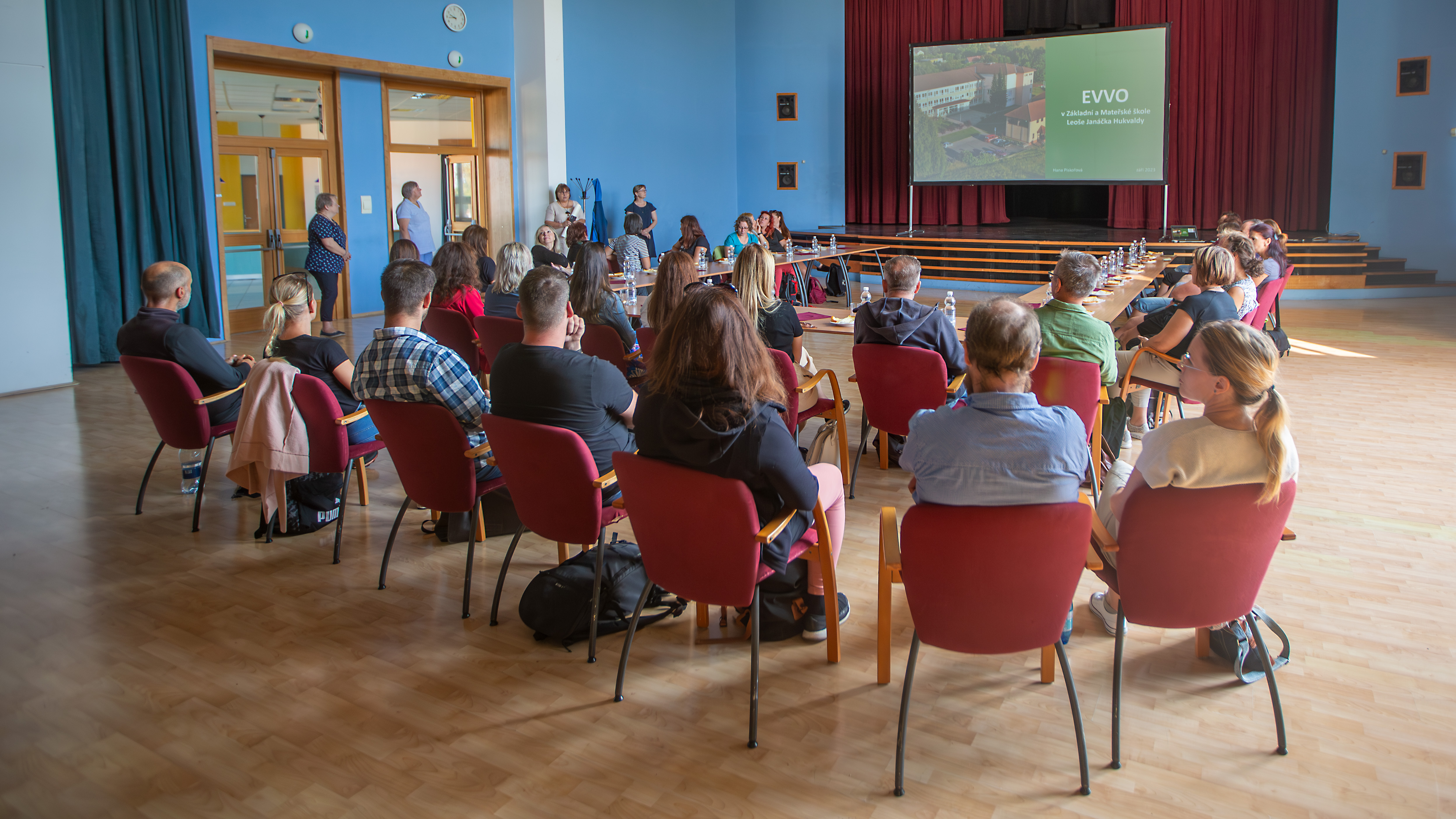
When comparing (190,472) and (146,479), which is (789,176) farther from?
(146,479)

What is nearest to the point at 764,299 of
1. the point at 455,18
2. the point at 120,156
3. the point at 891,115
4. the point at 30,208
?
the point at 30,208

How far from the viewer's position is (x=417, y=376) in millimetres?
3434

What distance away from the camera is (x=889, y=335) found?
425 centimetres

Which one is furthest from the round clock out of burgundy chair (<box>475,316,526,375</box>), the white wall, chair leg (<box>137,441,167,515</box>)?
chair leg (<box>137,441,167,515</box>)

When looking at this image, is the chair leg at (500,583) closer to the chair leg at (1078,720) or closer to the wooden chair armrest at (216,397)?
the wooden chair armrest at (216,397)

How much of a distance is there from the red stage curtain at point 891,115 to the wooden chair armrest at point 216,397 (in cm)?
1161

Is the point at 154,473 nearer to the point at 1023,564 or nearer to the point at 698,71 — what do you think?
the point at 1023,564

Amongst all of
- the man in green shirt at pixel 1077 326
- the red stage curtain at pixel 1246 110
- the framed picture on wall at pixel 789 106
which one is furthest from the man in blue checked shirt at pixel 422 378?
the framed picture on wall at pixel 789 106

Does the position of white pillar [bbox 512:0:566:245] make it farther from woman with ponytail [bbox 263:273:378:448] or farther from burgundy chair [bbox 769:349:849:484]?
burgundy chair [bbox 769:349:849:484]

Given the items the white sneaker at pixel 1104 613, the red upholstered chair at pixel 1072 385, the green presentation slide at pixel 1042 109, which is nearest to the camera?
the white sneaker at pixel 1104 613

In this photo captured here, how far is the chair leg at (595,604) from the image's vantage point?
2.97 meters

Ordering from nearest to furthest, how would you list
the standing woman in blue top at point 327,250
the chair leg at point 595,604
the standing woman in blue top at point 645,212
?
the chair leg at point 595,604
the standing woman in blue top at point 327,250
the standing woman in blue top at point 645,212

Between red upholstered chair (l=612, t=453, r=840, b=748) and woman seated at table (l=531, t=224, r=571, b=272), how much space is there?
218 inches

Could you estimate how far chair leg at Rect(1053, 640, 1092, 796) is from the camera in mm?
2273
